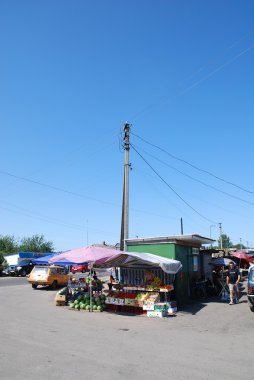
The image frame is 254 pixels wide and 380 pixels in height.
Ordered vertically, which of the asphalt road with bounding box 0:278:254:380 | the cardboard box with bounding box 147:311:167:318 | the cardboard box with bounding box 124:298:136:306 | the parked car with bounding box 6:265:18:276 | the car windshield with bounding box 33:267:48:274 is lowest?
the asphalt road with bounding box 0:278:254:380

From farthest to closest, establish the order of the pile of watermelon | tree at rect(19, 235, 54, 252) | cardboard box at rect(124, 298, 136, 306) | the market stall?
tree at rect(19, 235, 54, 252)
the pile of watermelon
cardboard box at rect(124, 298, 136, 306)
the market stall

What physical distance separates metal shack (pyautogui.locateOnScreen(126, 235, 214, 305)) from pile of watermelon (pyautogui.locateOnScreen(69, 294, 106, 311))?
3.34m

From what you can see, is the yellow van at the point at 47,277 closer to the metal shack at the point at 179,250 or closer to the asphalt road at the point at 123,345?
the metal shack at the point at 179,250

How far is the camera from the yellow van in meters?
24.7

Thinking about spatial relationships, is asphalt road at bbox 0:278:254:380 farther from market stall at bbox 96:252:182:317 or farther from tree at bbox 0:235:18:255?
tree at bbox 0:235:18:255

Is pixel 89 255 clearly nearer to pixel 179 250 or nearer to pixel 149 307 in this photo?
pixel 149 307

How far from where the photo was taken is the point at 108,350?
8.07 metres

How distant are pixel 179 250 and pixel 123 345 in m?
9.61

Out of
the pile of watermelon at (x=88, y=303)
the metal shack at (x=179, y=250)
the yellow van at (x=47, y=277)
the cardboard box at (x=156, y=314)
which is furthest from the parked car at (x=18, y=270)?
the cardboard box at (x=156, y=314)

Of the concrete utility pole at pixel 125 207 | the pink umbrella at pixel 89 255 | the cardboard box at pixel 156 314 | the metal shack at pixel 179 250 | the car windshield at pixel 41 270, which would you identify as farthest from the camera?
the car windshield at pixel 41 270

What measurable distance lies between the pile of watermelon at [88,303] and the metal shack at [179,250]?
3.34 m

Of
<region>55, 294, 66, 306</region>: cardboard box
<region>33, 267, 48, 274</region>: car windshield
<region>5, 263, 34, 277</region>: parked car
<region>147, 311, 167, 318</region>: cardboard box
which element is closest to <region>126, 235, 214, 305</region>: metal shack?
<region>147, 311, 167, 318</region>: cardboard box

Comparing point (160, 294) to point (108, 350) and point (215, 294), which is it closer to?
point (215, 294)

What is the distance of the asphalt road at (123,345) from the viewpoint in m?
6.41
